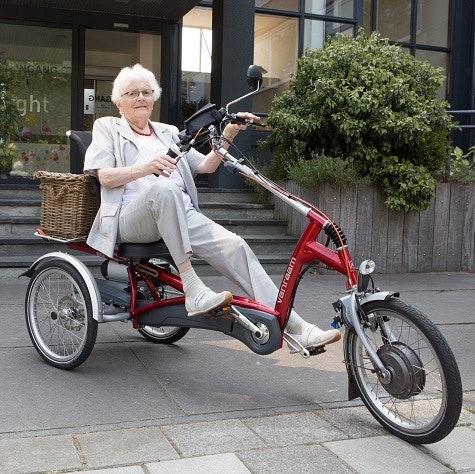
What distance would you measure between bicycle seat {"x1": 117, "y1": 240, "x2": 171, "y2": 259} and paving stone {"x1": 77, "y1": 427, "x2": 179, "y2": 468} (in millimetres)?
1042

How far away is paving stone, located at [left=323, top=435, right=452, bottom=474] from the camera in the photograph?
286 centimetres

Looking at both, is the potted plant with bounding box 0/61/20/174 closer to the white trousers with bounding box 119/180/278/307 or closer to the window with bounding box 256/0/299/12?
the window with bounding box 256/0/299/12

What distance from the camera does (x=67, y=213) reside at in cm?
412

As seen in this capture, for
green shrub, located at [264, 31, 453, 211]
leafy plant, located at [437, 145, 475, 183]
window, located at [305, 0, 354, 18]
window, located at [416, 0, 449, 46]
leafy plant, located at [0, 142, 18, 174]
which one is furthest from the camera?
window, located at [416, 0, 449, 46]

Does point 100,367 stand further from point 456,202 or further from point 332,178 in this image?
point 456,202

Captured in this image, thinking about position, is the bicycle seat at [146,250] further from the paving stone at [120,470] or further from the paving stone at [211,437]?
the paving stone at [120,470]

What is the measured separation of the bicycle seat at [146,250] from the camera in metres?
3.87

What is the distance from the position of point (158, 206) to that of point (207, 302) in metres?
0.56

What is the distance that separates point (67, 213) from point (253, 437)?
1.78 m

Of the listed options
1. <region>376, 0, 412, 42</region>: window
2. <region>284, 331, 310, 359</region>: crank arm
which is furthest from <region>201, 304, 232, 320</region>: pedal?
<region>376, 0, 412, 42</region>: window

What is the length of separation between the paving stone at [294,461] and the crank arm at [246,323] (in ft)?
2.14

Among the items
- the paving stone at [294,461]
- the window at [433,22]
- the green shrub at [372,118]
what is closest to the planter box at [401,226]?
the green shrub at [372,118]

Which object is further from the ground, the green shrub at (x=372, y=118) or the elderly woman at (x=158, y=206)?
the green shrub at (x=372, y=118)

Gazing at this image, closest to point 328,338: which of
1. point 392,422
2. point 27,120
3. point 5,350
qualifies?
point 392,422
